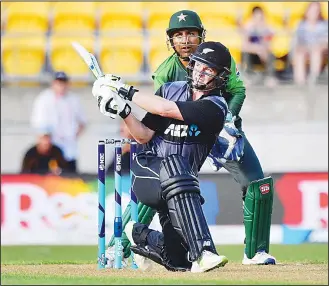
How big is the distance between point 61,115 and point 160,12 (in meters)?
2.49

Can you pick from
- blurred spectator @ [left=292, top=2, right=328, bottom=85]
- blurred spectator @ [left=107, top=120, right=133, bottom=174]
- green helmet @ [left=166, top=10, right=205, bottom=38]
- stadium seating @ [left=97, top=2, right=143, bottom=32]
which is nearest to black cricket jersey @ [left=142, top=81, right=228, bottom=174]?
green helmet @ [left=166, top=10, right=205, bottom=38]

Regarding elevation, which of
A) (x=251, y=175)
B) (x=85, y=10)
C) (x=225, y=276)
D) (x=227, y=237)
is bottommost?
(x=227, y=237)

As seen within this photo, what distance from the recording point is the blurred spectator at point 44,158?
37.8ft

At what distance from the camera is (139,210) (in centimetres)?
697

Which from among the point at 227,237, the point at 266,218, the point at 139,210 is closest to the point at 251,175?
the point at 266,218

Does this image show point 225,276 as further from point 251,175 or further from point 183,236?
point 251,175

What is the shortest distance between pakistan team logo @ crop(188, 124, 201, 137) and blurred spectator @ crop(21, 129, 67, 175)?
5.57m

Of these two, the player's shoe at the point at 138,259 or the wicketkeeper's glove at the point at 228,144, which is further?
the wicketkeeper's glove at the point at 228,144

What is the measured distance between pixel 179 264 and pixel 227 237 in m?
4.45

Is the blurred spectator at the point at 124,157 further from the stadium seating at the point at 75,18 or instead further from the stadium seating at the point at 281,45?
the stadium seating at the point at 75,18

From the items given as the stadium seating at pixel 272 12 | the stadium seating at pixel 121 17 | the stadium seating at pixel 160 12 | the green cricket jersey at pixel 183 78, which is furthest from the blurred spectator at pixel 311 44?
the green cricket jersey at pixel 183 78

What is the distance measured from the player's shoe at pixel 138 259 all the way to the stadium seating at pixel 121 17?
7.45 meters

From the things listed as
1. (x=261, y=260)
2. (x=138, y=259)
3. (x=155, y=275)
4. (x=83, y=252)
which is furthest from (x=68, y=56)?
(x=155, y=275)

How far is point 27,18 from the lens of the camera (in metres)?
13.6
